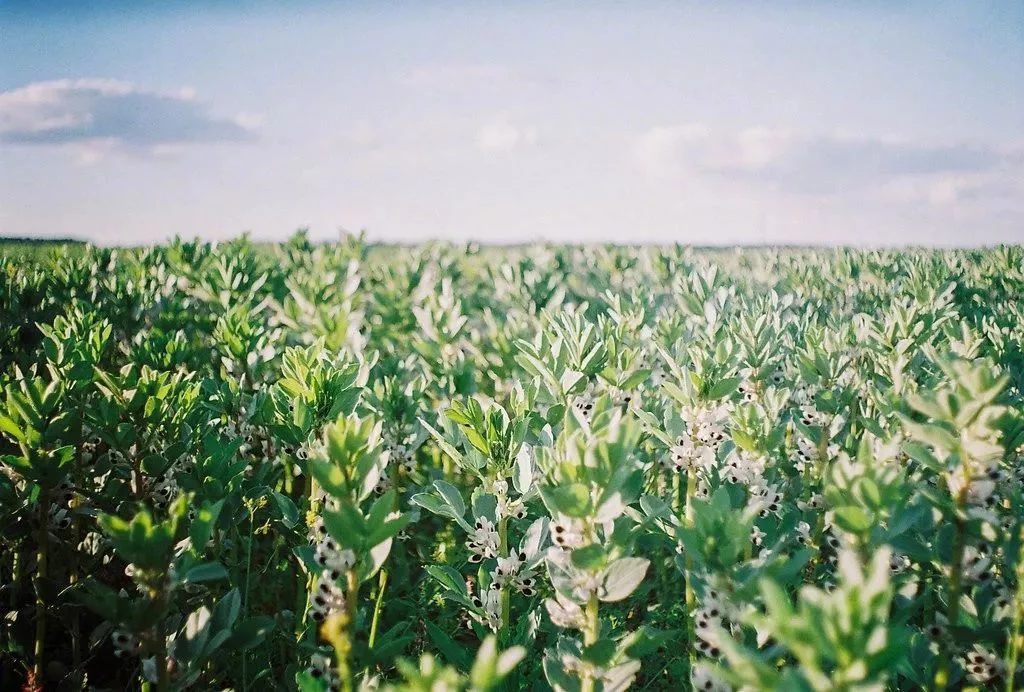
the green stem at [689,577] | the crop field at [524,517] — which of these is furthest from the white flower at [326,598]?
the green stem at [689,577]

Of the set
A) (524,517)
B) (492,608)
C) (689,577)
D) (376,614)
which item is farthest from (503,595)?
(524,517)

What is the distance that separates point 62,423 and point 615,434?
1959 millimetres

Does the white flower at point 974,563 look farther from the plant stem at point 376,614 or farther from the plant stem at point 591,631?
the plant stem at point 376,614

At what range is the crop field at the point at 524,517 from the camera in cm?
146

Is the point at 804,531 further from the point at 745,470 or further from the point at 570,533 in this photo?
the point at 570,533

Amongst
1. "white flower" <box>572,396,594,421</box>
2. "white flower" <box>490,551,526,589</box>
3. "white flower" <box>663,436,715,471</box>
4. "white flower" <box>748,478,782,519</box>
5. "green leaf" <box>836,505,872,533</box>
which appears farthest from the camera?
"white flower" <box>572,396,594,421</box>

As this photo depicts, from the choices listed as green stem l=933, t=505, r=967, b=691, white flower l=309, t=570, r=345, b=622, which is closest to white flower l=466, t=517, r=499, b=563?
white flower l=309, t=570, r=345, b=622

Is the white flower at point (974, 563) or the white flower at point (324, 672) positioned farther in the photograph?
the white flower at point (974, 563)

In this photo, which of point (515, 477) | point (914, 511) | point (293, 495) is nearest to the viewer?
point (914, 511)

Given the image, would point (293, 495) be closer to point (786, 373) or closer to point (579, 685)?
point (579, 685)

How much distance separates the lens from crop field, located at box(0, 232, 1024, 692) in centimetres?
146

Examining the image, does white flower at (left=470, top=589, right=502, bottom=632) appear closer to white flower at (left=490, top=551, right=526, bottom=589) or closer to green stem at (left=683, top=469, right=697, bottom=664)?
white flower at (left=490, top=551, right=526, bottom=589)

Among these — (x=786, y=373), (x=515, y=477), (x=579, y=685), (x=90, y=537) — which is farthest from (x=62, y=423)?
(x=786, y=373)

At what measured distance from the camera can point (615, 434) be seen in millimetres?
1513
